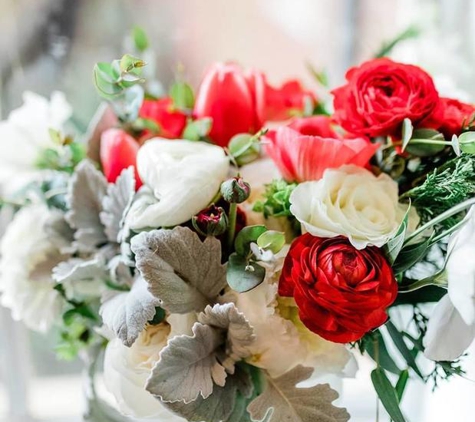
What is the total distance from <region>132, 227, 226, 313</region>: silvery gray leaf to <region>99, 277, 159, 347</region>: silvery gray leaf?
15 millimetres

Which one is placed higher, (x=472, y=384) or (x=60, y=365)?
(x=472, y=384)

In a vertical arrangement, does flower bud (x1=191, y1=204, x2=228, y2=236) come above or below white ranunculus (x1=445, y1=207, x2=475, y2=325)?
below

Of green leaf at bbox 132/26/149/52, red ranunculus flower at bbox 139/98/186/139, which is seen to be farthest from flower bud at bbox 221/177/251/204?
green leaf at bbox 132/26/149/52

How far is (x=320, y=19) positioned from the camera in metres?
0.99

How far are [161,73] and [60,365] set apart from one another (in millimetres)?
488

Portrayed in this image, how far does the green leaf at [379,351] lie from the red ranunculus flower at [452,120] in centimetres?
20

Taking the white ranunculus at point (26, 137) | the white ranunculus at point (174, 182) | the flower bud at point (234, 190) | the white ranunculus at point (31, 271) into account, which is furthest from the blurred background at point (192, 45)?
the flower bud at point (234, 190)

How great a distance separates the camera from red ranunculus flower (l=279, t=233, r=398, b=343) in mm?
534

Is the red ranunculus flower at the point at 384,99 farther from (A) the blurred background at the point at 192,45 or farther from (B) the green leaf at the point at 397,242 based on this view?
(A) the blurred background at the point at 192,45

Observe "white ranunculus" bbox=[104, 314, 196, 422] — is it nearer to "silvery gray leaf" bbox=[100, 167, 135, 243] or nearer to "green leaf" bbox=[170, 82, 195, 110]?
"silvery gray leaf" bbox=[100, 167, 135, 243]

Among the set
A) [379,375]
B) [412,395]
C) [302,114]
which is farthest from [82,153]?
[412,395]

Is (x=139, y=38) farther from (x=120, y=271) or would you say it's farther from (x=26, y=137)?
(x=120, y=271)

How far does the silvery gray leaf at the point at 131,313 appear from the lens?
539mm

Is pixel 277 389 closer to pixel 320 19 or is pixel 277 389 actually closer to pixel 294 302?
pixel 294 302
